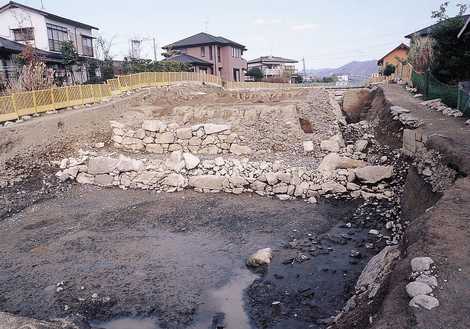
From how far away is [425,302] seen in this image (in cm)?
388

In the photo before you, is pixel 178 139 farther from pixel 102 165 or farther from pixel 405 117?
pixel 405 117

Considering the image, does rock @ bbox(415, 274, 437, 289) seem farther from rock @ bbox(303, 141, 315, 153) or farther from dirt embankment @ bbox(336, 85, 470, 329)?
rock @ bbox(303, 141, 315, 153)

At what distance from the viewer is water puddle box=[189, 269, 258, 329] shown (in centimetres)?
612

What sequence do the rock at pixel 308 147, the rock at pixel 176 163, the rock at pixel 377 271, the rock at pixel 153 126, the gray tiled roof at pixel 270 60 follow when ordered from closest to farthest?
the rock at pixel 377 271, the rock at pixel 176 163, the rock at pixel 308 147, the rock at pixel 153 126, the gray tiled roof at pixel 270 60

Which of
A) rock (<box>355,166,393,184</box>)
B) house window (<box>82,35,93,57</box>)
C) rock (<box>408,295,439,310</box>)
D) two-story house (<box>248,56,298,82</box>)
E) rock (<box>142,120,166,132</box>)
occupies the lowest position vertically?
rock (<box>355,166,393,184</box>)

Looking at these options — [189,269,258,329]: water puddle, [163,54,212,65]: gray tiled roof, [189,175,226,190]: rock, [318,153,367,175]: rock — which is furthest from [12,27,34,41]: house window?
[189,269,258,329]: water puddle

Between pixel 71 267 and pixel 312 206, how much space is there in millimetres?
6939

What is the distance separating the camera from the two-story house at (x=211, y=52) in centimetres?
4338

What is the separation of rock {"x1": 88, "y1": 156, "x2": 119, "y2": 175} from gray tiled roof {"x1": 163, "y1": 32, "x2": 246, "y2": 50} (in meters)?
32.3

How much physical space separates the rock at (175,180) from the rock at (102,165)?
227 cm

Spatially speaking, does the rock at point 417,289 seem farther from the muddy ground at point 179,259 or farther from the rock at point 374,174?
the rock at point 374,174

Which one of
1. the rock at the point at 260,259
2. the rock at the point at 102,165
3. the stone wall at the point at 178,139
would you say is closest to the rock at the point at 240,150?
the stone wall at the point at 178,139

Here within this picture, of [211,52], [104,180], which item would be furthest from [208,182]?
[211,52]

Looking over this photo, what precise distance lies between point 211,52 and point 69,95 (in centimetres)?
2791
